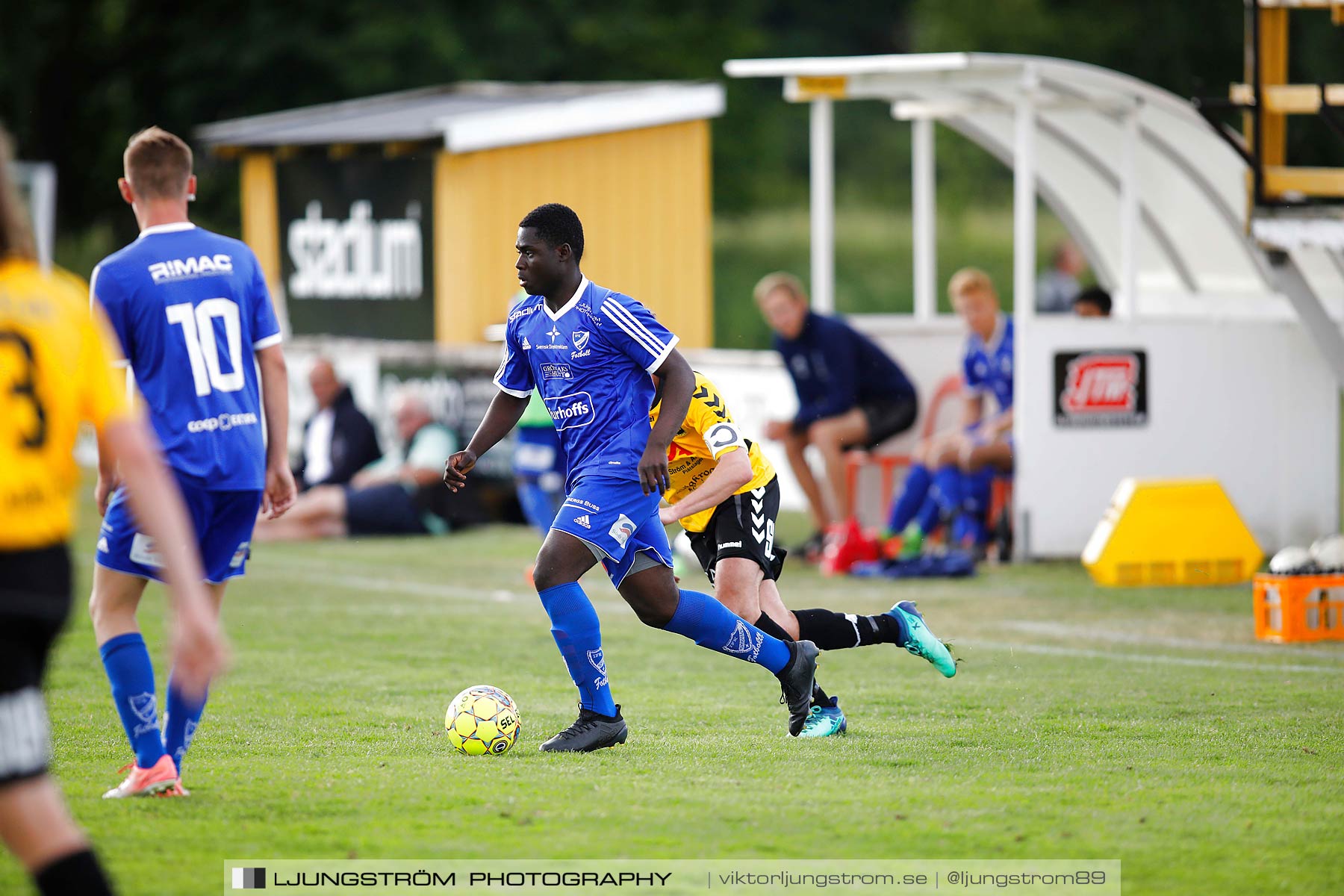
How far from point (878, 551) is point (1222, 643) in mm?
3557

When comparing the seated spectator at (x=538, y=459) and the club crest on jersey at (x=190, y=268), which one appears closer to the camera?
the club crest on jersey at (x=190, y=268)

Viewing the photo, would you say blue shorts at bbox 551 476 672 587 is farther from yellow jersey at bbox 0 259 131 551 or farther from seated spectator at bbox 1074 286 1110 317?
seated spectator at bbox 1074 286 1110 317

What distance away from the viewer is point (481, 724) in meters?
6.64

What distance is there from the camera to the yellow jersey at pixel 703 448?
6965 mm

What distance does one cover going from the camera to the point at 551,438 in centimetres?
1369

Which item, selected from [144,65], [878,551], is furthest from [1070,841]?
[144,65]

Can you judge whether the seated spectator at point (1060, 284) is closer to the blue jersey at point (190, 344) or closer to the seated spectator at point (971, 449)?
the seated spectator at point (971, 449)

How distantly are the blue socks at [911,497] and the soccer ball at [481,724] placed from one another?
7201 millimetres

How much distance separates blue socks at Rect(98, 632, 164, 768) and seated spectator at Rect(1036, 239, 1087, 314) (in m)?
21.4

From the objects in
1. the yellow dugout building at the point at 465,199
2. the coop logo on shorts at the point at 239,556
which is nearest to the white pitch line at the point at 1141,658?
the coop logo on shorts at the point at 239,556

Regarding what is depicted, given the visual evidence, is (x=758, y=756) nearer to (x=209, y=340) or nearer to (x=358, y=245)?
(x=209, y=340)

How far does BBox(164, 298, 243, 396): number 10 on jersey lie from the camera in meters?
5.64

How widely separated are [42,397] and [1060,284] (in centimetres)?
2441

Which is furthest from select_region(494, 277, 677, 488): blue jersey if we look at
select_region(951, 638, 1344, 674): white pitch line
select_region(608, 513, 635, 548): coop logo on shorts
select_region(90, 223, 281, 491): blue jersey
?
select_region(951, 638, 1344, 674): white pitch line
